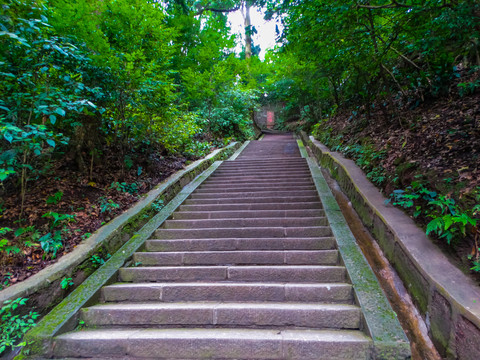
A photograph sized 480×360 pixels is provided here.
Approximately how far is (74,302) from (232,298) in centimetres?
175

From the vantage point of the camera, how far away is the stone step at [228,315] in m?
2.34

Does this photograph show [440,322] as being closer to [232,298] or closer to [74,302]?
[232,298]

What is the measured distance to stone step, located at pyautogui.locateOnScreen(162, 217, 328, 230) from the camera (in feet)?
13.4

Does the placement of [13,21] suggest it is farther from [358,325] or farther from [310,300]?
[358,325]

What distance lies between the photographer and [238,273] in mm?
3012

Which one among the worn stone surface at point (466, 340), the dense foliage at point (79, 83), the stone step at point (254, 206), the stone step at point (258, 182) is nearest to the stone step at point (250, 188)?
the stone step at point (258, 182)

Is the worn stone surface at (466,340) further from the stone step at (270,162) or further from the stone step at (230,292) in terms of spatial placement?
the stone step at (270,162)

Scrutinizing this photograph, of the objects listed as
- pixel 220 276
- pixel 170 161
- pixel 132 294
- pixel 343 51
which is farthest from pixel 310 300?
pixel 170 161

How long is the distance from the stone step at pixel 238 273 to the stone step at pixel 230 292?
0.13 meters

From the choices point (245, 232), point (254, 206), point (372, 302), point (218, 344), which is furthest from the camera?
point (254, 206)

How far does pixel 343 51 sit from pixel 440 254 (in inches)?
156

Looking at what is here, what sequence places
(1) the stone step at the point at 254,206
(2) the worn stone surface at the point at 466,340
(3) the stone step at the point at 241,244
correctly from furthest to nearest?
(1) the stone step at the point at 254,206 → (3) the stone step at the point at 241,244 → (2) the worn stone surface at the point at 466,340

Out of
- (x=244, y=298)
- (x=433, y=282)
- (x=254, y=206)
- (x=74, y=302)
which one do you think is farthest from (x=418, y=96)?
(x=74, y=302)

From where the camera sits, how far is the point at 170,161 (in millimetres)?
6930
